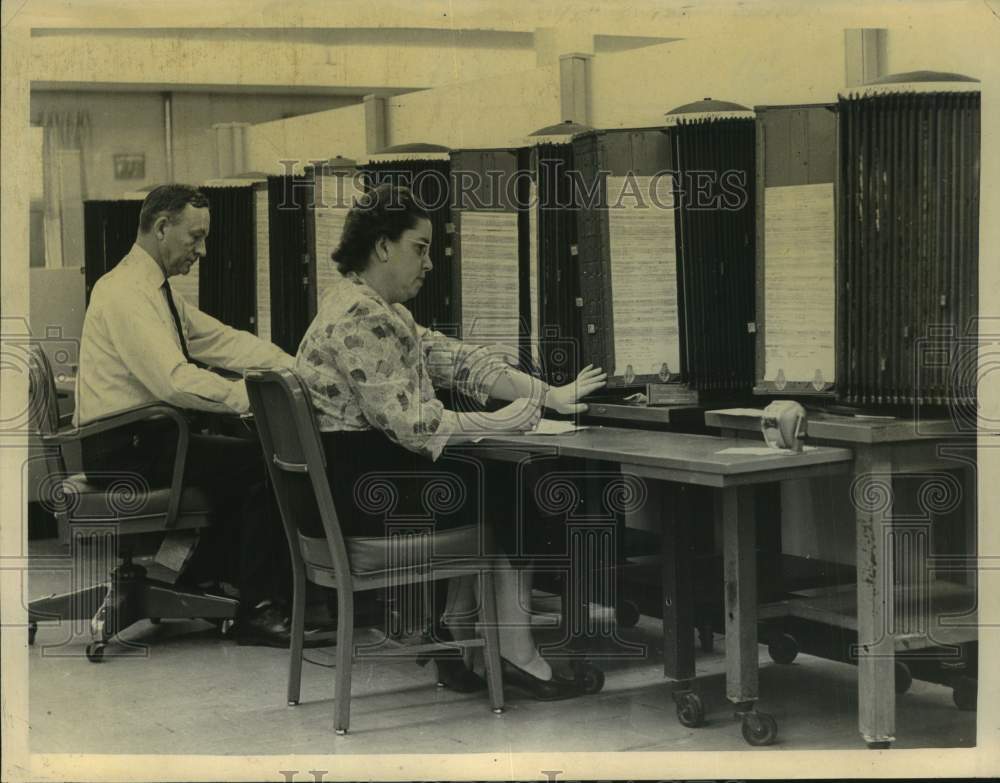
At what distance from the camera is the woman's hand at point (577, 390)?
4.15 metres

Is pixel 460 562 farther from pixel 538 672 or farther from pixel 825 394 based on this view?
pixel 825 394

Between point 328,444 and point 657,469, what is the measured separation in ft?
2.83

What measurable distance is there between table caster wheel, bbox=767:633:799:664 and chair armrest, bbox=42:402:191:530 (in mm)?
1836

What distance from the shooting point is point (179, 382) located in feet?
15.0

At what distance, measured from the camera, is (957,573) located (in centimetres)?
377

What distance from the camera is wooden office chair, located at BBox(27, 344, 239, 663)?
416 cm

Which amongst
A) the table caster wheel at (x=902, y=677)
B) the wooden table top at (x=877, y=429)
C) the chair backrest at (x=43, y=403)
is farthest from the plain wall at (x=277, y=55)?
the table caster wheel at (x=902, y=677)

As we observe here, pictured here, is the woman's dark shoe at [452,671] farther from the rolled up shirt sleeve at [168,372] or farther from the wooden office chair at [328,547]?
the rolled up shirt sleeve at [168,372]

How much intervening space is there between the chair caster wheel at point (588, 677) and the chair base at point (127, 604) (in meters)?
1.21

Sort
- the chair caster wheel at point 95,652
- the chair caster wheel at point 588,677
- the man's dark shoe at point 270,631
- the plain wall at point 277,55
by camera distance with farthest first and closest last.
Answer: the man's dark shoe at point 270,631 < the chair caster wheel at point 95,652 < the chair caster wheel at point 588,677 < the plain wall at point 277,55

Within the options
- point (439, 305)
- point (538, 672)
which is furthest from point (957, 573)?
point (439, 305)

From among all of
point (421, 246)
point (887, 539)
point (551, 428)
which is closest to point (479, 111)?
point (421, 246)

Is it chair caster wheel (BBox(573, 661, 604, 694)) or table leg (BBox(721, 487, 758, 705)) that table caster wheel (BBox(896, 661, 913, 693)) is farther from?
chair caster wheel (BBox(573, 661, 604, 694))

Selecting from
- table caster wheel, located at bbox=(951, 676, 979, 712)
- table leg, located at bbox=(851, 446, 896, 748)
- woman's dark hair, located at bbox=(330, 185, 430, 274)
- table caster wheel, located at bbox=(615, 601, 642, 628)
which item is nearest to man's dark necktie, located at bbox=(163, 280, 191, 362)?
woman's dark hair, located at bbox=(330, 185, 430, 274)
